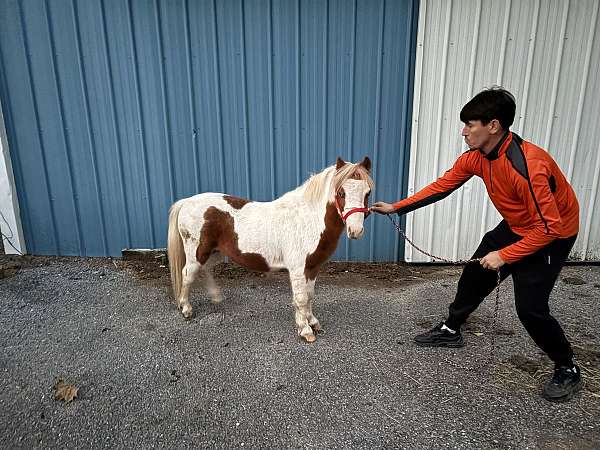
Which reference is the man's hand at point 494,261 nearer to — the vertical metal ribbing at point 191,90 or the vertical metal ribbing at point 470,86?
the vertical metal ribbing at point 470,86

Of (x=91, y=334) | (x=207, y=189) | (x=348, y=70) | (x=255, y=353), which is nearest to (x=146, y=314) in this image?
(x=91, y=334)

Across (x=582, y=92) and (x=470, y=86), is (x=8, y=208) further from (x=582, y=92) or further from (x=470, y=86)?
(x=582, y=92)

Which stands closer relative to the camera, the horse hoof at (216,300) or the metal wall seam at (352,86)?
the horse hoof at (216,300)

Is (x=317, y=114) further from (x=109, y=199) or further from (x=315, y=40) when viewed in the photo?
(x=109, y=199)

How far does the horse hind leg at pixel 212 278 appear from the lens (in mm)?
3679

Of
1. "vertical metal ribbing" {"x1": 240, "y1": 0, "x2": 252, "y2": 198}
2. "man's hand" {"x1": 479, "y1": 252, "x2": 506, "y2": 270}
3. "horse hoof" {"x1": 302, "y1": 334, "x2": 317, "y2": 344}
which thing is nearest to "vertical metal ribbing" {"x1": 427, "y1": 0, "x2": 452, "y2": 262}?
"vertical metal ribbing" {"x1": 240, "y1": 0, "x2": 252, "y2": 198}

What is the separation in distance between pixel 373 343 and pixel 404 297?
105 cm

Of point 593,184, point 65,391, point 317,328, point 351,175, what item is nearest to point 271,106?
point 351,175

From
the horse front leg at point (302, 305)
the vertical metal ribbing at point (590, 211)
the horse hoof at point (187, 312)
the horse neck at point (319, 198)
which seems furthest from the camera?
the vertical metal ribbing at point (590, 211)

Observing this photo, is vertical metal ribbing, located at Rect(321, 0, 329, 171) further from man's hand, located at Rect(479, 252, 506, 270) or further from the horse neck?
man's hand, located at Rect(479, 252, 506, 270)

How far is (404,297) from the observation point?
162 inches

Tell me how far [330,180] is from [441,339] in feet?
5.43

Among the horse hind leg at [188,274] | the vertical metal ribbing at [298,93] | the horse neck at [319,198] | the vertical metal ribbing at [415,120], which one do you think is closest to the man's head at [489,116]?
the horse neck at [319,198]

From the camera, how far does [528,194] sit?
7.16 feet
